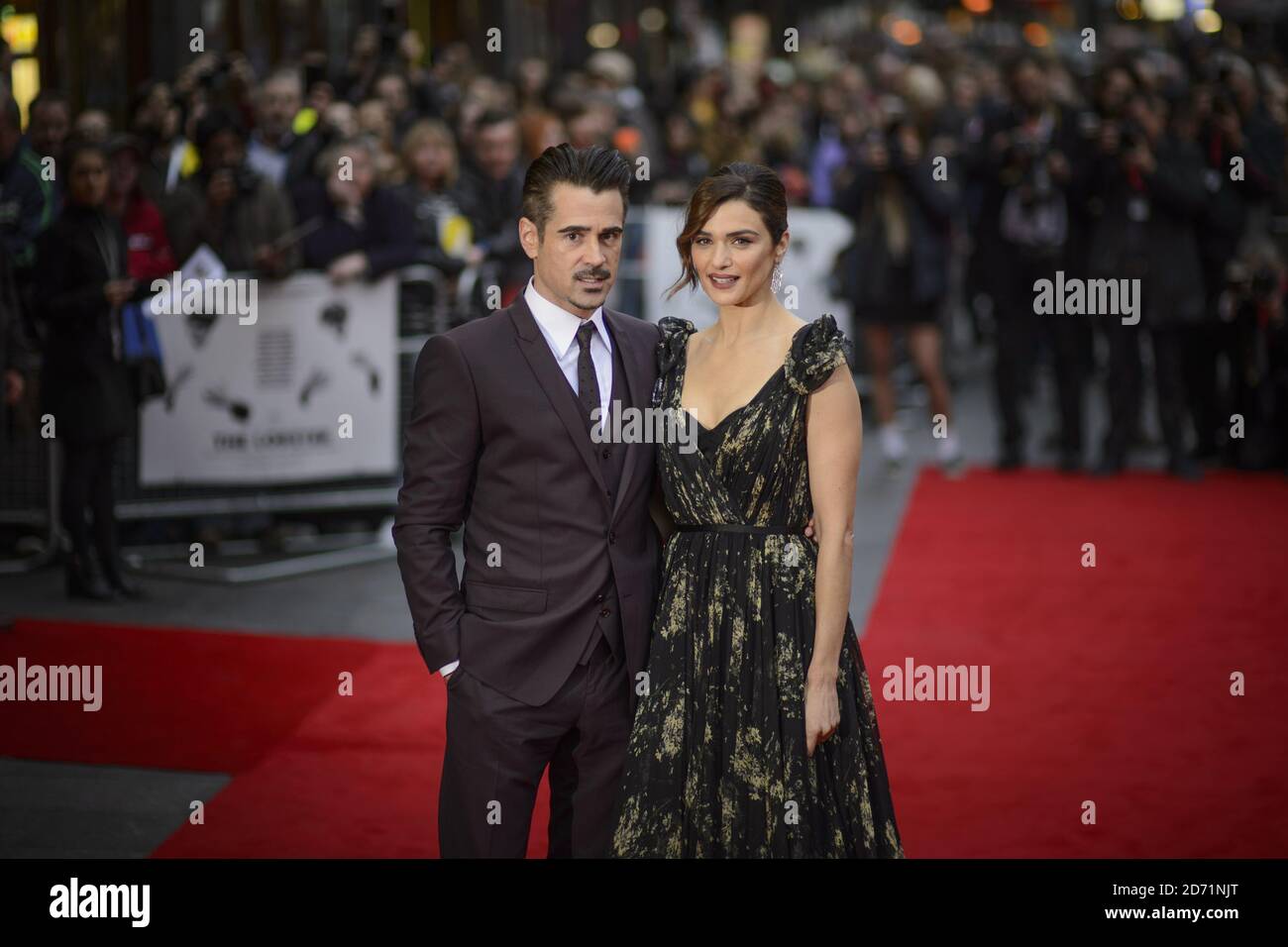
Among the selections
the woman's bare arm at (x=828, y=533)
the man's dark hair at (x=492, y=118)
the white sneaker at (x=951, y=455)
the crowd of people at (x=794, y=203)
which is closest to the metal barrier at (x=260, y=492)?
the crowd of people at (x=794, y=203)

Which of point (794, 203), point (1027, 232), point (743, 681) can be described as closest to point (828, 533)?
point (743, 681)

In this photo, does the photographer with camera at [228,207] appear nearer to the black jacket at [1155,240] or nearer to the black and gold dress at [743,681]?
the black jacket at [1155,240]

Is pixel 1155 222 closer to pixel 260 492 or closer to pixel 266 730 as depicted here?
pixel 260 492

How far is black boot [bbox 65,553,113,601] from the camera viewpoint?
789 centimetres

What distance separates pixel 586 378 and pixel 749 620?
591mm

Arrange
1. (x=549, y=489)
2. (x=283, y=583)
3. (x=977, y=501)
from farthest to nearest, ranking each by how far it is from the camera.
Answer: (x=977, y=501) < (x=283, y=583) < (x=549, y=489)

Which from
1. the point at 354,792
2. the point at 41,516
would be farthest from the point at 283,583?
the point at 354,792

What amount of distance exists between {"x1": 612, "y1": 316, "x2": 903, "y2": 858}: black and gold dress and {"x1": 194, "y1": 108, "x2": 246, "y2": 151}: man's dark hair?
21.0 feet

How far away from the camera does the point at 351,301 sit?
898 cm

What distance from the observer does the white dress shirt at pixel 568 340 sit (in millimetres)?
3666

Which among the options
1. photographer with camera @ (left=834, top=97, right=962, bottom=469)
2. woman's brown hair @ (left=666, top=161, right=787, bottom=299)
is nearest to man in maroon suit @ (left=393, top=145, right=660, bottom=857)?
woman's brown hair @ (left=666, top=161, right=787, bottom=299)

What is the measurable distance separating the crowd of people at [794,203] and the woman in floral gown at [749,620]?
16.0 feet
